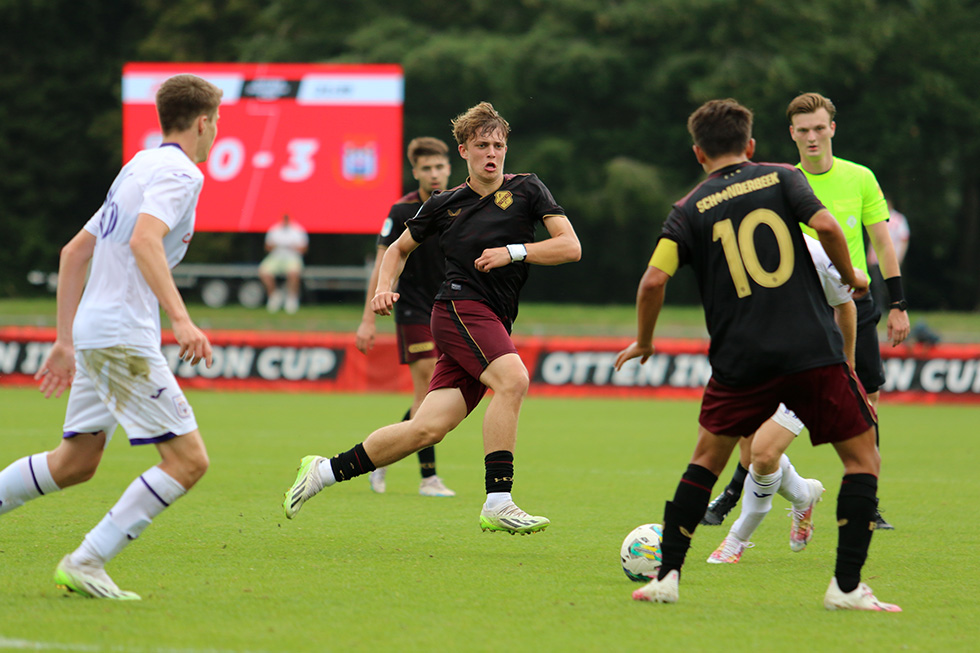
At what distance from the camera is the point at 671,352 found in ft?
57.8

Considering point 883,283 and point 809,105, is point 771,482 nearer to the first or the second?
point 809,105

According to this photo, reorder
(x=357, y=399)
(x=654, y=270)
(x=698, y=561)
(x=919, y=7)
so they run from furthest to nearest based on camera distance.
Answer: (x=919, y=7)
(x=357, y=399)
(x=698, y=561)
(x=654, y=270)

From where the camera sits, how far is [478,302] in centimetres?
640

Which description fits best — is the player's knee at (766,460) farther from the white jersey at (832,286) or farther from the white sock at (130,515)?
the white sock at (130,515)

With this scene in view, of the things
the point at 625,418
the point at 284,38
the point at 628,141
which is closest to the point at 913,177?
the point at 628,141

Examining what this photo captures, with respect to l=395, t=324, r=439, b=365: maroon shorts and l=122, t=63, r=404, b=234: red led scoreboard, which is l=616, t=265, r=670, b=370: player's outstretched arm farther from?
l=122, t=63, r=404, b=234: red led scoreboard

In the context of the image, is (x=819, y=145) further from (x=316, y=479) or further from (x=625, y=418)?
(x=625, y=418)

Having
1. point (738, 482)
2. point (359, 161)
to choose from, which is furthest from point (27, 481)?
point (359, 161)

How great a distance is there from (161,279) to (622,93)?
29.5m

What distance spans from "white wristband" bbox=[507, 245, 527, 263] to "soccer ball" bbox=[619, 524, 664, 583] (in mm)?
1531

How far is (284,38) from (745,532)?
99.4ft

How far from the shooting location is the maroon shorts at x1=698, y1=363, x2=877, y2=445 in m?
4.73

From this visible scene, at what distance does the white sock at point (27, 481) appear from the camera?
4926 mm

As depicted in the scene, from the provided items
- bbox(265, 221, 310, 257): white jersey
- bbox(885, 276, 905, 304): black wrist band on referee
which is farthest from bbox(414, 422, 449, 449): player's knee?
bbox(265, 221, 310, 257): white jersey
